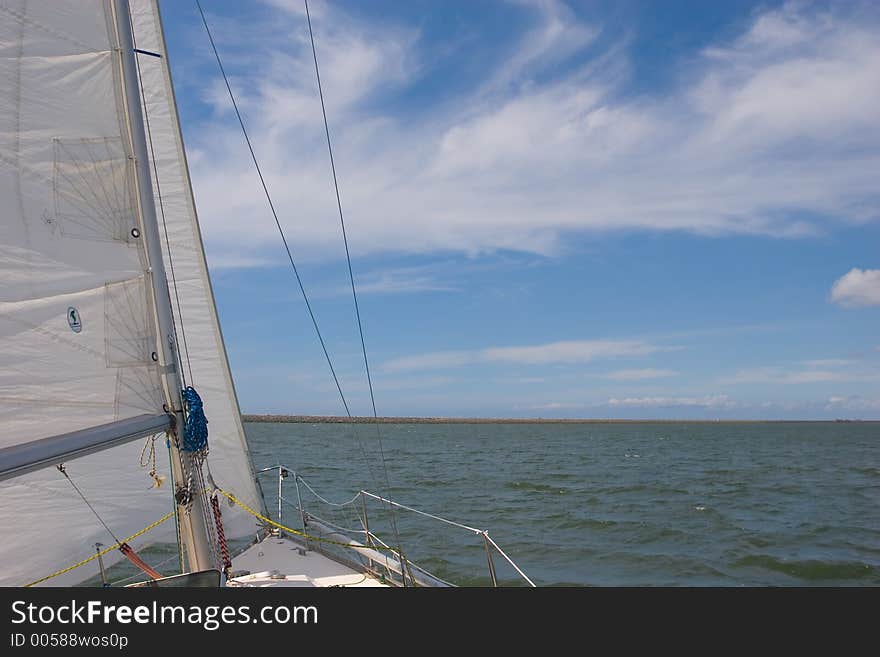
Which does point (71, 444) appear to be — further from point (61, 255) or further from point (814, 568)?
point (814, 568)

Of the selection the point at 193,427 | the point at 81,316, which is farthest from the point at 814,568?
the point at 81,316

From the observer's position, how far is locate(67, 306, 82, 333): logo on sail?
408cm

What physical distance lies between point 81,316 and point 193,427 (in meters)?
1.07

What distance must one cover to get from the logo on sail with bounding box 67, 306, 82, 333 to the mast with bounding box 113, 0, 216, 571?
1.79 feet

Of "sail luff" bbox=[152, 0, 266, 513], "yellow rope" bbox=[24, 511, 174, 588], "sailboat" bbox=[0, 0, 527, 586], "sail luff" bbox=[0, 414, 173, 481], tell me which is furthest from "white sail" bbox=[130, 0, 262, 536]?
"sail luff" bbox=[0, 414, 173, 481]

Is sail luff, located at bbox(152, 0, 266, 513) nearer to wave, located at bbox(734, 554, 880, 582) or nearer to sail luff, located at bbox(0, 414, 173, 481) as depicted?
sail luff, located at bbox(0, 414, 173, 481)

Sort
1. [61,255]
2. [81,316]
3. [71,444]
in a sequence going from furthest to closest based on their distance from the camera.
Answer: [81,316] → [61,255] → [71,444]

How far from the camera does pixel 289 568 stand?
682cm

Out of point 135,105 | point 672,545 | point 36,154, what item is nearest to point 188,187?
point 135,105

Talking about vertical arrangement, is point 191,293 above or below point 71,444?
above

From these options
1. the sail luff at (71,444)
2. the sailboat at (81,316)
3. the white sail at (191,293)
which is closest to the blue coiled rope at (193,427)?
the sailboat at (81,316)

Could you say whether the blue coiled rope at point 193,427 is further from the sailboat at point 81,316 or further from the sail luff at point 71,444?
Answer: the sail luff at point 71,444

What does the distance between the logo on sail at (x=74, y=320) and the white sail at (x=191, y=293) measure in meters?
Answer: 2.69
